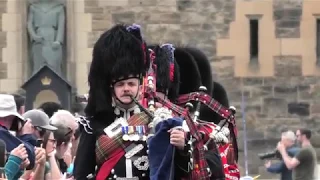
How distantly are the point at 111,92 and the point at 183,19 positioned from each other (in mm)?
11988

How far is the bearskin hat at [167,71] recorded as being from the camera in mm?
6383

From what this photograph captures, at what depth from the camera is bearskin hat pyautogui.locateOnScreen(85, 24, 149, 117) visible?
5.86 m

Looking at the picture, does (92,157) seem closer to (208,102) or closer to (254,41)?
(208,102)

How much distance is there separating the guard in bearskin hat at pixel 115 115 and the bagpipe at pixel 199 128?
65 millimetres

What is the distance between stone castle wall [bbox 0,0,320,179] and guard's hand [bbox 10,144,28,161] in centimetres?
1123

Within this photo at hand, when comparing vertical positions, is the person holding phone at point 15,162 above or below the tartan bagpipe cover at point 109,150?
below

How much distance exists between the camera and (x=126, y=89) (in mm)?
5816

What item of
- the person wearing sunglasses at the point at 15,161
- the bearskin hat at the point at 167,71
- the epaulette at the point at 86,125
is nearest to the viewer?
the epaulette at the point at 86,125

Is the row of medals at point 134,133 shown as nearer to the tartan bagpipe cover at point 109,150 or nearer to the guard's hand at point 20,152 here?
the tartan bagpipe cover at point 109,150

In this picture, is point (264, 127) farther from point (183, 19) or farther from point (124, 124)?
point (124, 124)

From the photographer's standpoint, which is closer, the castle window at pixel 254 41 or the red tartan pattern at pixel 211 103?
the red tartan pattern at pixel 211 103

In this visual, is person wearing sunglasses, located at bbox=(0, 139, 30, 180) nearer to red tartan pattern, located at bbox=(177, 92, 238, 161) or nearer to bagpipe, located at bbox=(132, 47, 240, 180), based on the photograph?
bagpipe, located at bbox=(132, 47, 240, 180)

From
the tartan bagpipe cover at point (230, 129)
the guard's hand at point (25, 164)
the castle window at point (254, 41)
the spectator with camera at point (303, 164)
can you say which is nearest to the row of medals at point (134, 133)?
the tartan bagpipe cover at point (230, 129)

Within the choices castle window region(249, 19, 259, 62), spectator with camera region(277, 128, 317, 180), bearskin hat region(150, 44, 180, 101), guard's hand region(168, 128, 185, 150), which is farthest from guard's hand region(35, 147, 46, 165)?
castle window region(249, 19, 259, 62)
